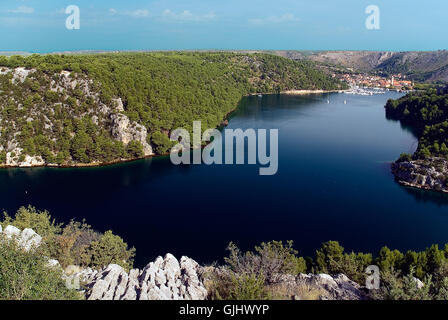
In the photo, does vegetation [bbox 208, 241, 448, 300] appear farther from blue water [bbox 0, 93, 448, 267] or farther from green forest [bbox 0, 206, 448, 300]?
blue water [bbox 0, 93, 448, 267]

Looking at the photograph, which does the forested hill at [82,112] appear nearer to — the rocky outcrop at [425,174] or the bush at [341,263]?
the rocky outcrop at [425,174]

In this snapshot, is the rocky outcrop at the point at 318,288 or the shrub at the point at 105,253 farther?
the shrub at the point at 105,253

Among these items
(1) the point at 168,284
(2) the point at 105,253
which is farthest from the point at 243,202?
(1) the point at 168,284

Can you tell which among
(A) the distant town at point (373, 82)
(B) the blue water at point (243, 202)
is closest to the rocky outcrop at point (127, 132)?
(B) the blue water at point (243, 202)

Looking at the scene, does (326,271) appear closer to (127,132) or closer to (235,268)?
(235,268)

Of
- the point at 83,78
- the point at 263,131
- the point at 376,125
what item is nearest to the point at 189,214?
the point at 83,78

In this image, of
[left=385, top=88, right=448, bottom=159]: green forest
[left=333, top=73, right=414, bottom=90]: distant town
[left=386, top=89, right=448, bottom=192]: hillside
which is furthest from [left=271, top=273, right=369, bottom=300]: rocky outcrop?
→ [left=333, top=73, right=414, bottom=90]: distant town
